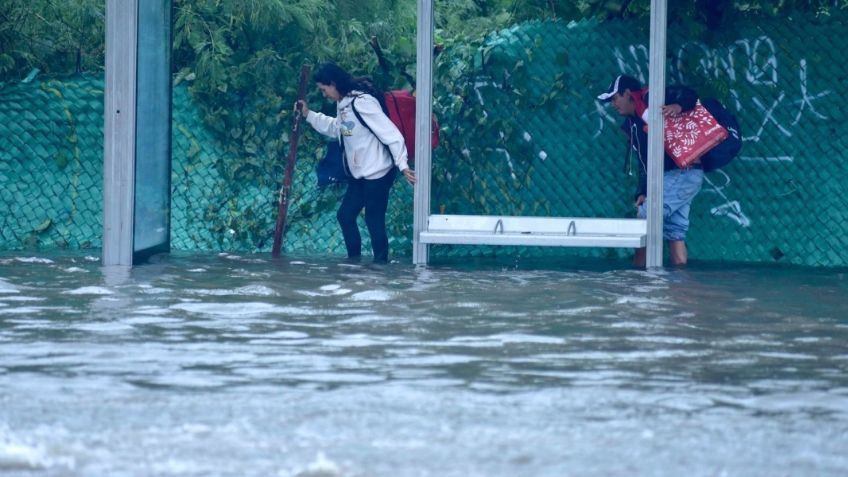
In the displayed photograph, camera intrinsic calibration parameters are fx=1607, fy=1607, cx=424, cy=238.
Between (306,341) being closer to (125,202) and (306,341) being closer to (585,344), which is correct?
(585,344)

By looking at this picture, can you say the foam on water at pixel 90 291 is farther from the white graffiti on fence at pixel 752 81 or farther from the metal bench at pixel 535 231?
the white graffiti on fence at pixel 752 81

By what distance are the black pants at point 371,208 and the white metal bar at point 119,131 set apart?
5.52 ft

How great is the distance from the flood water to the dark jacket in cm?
162

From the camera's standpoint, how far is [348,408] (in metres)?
5.55

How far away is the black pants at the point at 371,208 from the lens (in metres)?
12.0

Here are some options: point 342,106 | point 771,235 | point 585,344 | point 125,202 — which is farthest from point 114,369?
point 771,235

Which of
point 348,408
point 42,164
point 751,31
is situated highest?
point 751,31

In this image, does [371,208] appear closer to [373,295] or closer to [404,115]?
[404,115]

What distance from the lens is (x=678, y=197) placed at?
38.4ft

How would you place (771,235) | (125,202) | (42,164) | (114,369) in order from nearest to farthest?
(114,369) < (125,202) < (771,235) < (42,164)

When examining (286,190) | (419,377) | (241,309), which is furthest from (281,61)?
(419,377)

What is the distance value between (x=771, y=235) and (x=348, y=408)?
729cm

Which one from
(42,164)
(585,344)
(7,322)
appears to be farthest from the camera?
(42,164)

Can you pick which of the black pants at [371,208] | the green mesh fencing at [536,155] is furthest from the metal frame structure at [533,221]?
the green mesh fencing at [536,155]
